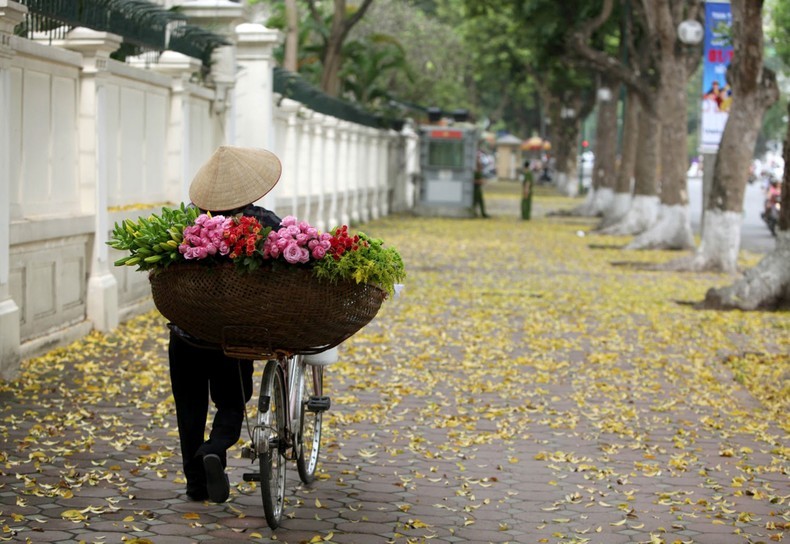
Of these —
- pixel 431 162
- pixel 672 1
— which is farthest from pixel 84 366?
pixel 431 162

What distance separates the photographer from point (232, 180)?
5949 mm

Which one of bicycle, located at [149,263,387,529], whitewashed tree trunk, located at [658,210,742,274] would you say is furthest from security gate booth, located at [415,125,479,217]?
bicycle, located at [149,263,387,529]

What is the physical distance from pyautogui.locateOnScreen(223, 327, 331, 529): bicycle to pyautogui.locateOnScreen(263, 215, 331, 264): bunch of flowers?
450 millimetres

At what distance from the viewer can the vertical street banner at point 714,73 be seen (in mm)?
23234

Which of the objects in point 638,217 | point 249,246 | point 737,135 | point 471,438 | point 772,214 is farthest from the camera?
point 772,214

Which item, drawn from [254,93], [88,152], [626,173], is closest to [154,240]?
[88,152]

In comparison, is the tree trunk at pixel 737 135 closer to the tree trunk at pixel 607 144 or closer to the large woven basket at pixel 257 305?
the large woven basket at pixel 257 305

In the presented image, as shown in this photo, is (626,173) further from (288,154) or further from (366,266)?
(366,266)

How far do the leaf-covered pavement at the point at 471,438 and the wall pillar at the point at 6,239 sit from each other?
19cm

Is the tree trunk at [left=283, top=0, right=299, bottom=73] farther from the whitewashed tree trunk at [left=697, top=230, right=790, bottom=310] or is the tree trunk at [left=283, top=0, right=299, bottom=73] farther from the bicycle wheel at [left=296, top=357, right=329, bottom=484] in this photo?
the bicycle wheel at [left=296, top=357, right=329, bottom=484]

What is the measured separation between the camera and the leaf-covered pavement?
20.1 feet

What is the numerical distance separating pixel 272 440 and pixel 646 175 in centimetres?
2334

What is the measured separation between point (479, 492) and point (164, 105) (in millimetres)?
8695

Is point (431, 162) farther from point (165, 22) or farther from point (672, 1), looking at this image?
point (165, 22)
